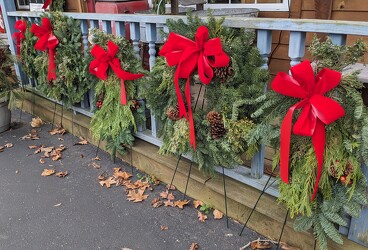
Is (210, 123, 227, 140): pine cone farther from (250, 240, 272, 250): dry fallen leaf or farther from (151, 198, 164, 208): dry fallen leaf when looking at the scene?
(151, 198, 164, 208): dry fallen leaf

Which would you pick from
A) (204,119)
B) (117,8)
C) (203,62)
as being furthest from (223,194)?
→ (117,8)

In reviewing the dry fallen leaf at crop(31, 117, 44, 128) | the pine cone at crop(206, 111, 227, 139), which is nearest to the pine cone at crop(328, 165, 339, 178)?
the pine cone at crop(206, 111, 227, 139)

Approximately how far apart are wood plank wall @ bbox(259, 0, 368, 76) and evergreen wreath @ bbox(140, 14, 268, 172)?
1886 mm

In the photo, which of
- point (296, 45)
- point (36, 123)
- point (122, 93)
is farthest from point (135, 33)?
point (36, 123)

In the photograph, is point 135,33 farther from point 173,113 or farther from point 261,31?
point 261,31

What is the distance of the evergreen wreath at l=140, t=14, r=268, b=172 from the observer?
1909 mm

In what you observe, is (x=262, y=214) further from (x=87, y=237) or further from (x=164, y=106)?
(x=87, y=237)

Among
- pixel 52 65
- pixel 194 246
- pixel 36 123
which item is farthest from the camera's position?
pixel 36 123

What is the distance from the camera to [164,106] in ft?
7.82

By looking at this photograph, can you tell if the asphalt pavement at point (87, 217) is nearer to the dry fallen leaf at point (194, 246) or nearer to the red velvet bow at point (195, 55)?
the dry fallen leaf at point (194, 246)

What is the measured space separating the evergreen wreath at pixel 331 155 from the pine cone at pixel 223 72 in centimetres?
27

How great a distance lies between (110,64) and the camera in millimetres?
2703

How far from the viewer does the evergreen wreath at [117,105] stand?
2.74 m

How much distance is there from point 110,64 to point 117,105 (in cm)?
36
